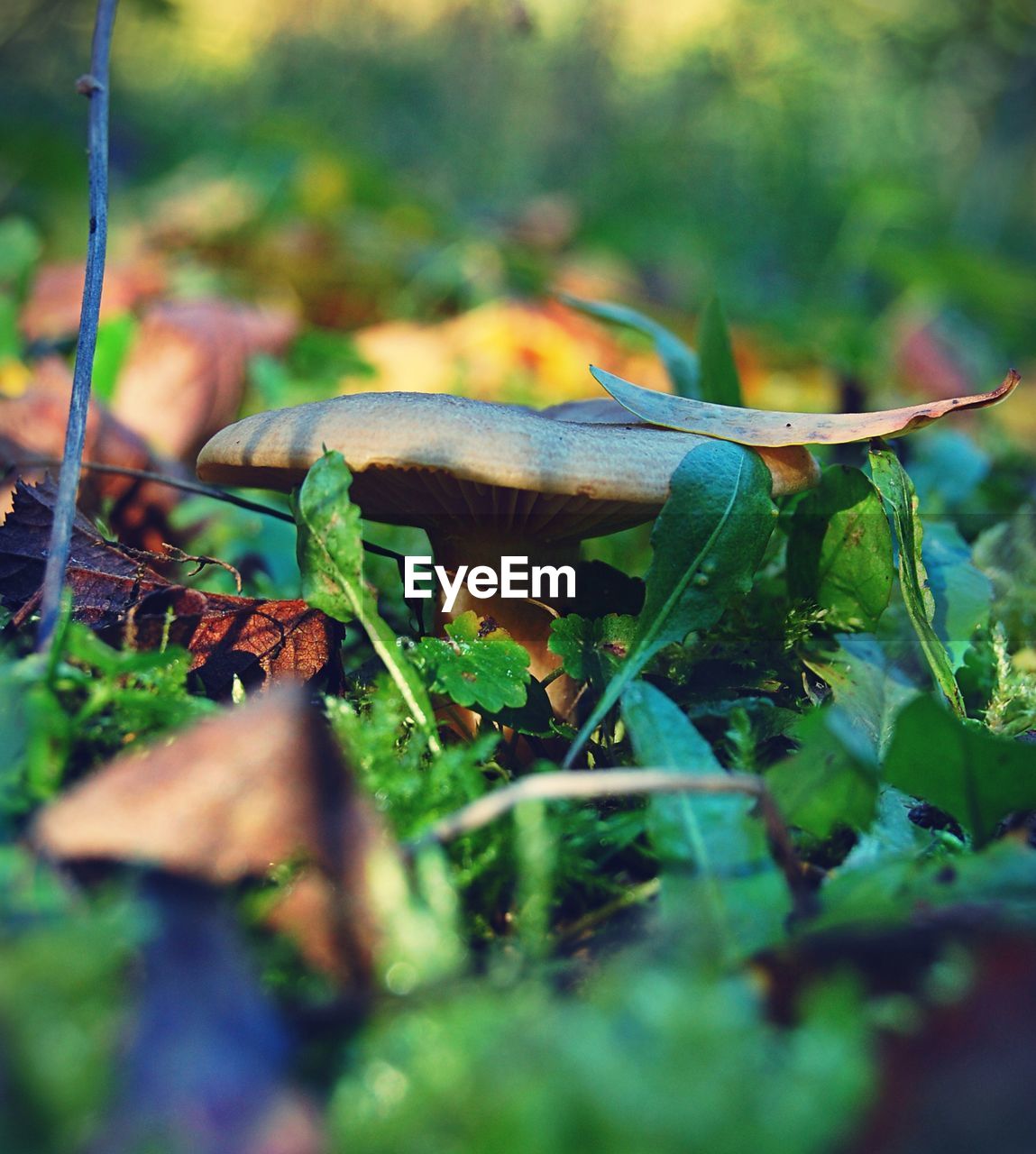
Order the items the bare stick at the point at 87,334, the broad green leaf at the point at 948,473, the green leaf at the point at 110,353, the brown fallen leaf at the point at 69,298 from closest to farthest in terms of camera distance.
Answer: the bare stick at the point at 87,334 → the broad green leaf at the point at 948,473 → the green leaf at the point at 110,353 → the brown fallen leaf at the point at 69,298

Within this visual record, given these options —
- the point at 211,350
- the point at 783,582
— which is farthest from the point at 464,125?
the point at 783,582

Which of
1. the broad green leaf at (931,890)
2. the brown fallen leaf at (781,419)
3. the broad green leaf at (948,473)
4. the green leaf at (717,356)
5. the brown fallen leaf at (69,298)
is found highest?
the brown fallen leaf at (69,298)

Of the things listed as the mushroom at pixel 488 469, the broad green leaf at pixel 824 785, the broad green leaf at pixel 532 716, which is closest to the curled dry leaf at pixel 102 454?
the mushroom at pixel 488 469

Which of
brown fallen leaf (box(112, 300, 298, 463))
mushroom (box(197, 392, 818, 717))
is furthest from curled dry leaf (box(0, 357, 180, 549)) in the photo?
mushroom (box(197, 392, 818, 717))

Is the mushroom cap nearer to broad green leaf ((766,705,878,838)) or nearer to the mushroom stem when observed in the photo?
the mushroom stem

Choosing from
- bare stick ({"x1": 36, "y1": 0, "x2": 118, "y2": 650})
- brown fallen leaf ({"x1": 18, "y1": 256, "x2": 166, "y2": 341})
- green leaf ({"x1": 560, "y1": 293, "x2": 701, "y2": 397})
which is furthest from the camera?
brown fallen leaf ({"x1": 18, "y1": 256, "x2": 166, "y2": 341})

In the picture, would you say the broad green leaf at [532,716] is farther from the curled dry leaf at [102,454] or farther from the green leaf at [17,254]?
the green leaf at [17,254]

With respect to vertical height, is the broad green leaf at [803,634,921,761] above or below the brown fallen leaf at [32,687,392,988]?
below
